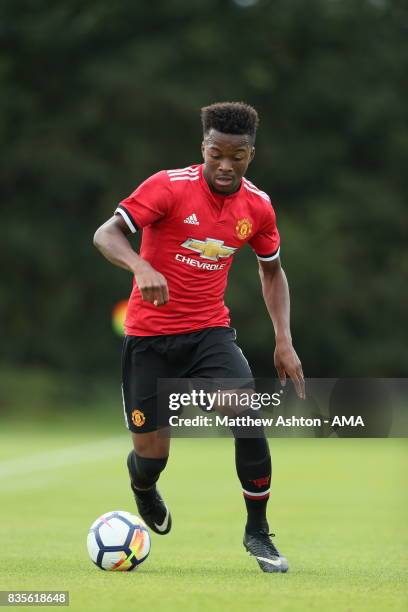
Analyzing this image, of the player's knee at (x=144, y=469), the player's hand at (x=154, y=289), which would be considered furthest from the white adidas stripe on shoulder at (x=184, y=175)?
the player's knee at (x=144, y=469)

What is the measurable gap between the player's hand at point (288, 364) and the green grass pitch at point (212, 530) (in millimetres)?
980

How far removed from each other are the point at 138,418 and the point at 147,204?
4.05 ft

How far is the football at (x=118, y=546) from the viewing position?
6.50m

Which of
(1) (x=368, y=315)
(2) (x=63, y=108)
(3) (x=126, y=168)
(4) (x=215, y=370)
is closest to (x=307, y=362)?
(1) (x=368, y=315)

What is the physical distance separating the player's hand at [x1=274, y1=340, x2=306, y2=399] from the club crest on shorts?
0.79 meters

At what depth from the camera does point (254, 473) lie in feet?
21.7

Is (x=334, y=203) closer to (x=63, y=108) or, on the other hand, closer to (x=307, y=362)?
(x=307, y=362)

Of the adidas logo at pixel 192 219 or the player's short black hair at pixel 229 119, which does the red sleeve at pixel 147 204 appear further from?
the player's short black hair at pixel 229 119

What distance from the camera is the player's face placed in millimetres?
6516

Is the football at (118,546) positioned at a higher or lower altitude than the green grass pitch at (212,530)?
higher

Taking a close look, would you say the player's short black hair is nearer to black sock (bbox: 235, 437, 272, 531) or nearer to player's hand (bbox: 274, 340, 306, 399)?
player's hand (bbox: 274, 340, 306, 399)

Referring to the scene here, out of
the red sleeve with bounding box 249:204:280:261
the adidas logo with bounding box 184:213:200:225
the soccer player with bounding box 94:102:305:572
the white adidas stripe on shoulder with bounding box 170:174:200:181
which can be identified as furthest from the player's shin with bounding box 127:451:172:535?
the white adidas stripe on shoulder with bounding box 170:174:200:181

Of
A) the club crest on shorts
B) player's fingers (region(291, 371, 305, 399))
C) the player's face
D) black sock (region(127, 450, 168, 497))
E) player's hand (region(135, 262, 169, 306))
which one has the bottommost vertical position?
black sock (region(127, 450, 168, 497))

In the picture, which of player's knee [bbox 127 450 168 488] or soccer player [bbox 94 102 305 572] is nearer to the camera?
soccer player [bbox 94 102 305 572]
